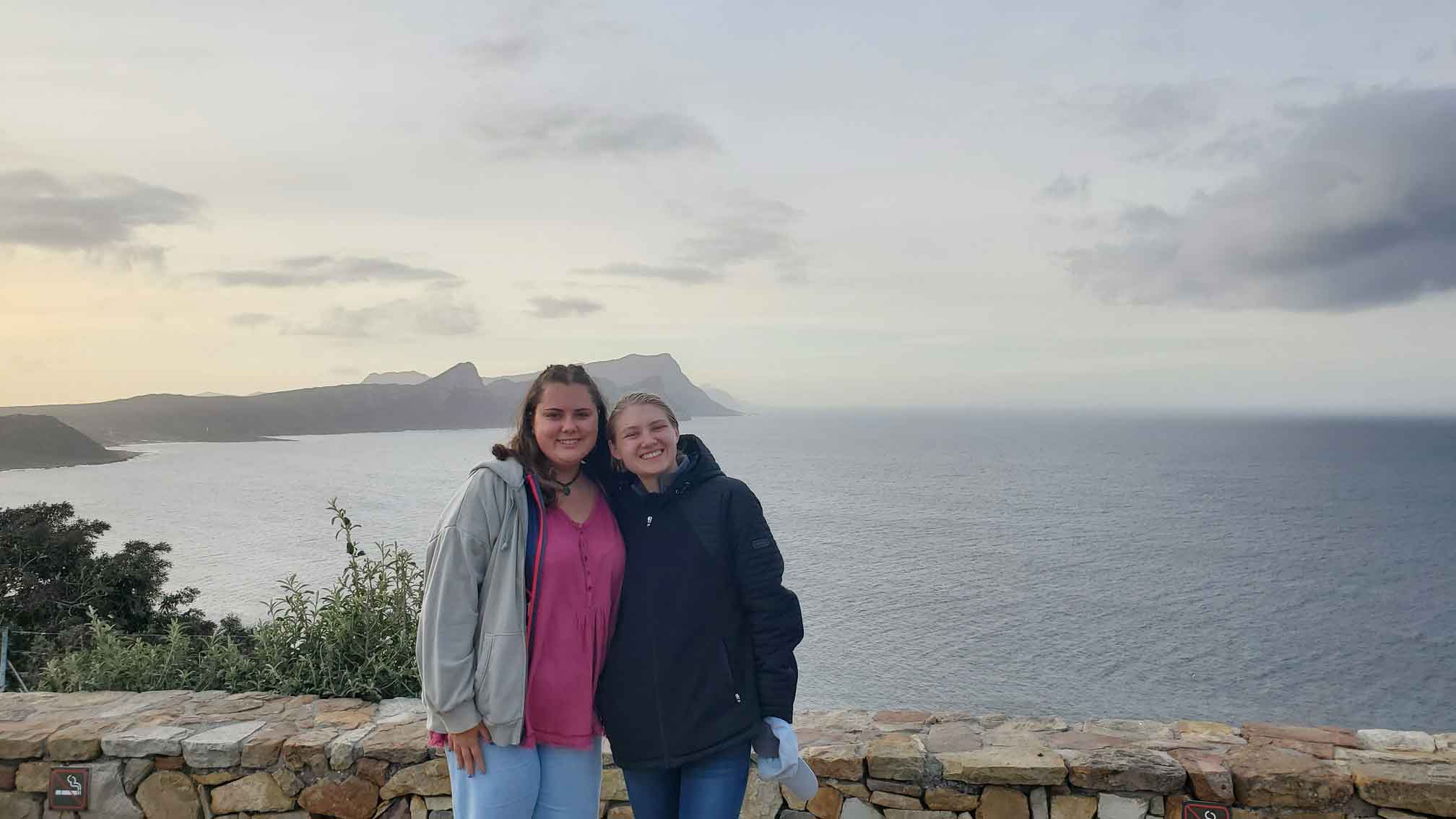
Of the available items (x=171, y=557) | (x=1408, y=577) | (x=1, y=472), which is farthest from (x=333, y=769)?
(x=1, y=472)

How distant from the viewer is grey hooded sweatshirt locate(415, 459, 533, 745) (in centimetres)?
212

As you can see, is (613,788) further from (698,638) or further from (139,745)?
(139,745)

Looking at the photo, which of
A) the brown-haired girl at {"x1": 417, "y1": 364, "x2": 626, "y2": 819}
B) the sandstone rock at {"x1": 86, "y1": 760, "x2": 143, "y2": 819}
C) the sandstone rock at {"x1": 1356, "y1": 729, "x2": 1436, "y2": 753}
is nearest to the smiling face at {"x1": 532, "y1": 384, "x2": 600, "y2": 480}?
the brown-haired girl at {"x1": 417, "y1": 364, "x2": 626, "y2": 819}

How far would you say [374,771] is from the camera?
11.1 feet

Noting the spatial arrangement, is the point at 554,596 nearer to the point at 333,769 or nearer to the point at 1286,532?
the point at 333,769

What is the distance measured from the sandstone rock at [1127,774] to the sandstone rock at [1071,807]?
5 centimetres

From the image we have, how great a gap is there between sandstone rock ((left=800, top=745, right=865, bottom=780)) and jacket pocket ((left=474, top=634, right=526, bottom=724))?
1496 millimetres

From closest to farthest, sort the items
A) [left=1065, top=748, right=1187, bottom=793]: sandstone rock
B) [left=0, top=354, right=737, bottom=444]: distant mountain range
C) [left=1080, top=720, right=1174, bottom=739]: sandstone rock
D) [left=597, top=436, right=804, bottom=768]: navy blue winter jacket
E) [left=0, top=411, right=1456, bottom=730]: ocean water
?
[left=597, top=436, right=804, bottom=768]: navy blue winter jacket → [left=1065, top=748, right=1187, bottom=793]: sandstone rock → [left=1080, top=720, right=1174, bottom=739]: sandstone rock → [left=0, top=411, right=1456, bottom=730]: ocean water → [left=0, top=354, right=737, bottom=444]: distant mountain range

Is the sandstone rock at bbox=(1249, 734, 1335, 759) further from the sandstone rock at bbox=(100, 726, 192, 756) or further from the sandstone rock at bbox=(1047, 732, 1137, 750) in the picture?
the sandstone rock at bbox=(100, 726, 192, 756)

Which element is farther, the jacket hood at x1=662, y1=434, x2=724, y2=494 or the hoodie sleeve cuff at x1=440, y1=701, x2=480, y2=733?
the jacket hood at x1=662, y1=434, x2=724, y2=494

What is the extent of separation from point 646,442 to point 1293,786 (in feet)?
8.42

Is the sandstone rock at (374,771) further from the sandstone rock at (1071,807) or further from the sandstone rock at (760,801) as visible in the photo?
the sandstone rock at (1071,807)

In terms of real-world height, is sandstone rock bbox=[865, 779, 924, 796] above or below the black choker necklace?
below

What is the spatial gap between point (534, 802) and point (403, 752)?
4.48 ft
